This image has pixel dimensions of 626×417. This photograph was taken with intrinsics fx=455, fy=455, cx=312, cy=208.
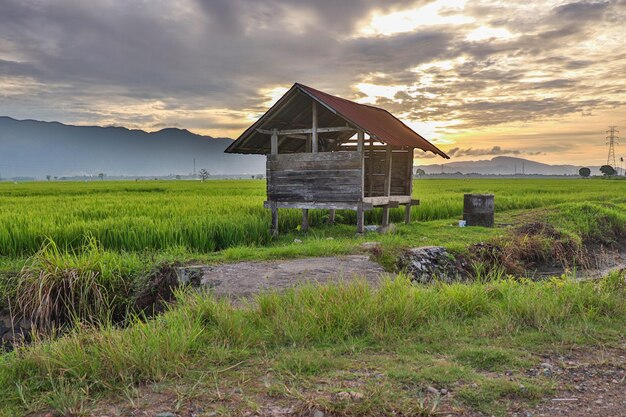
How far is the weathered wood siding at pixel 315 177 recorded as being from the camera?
40.6 feet

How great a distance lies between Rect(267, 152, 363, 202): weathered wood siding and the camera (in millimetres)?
12375

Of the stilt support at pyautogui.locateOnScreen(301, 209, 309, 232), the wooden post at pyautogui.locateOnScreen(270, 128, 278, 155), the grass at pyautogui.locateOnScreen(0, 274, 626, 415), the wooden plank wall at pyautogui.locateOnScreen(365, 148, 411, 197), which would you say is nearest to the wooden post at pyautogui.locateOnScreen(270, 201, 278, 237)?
the stilt support at pyautogui.locateOnScreen(301, 209, 309, 232)

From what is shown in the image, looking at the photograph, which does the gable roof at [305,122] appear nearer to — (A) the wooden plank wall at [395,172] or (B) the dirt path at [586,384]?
(A) the wooden plank wall at [395,172]

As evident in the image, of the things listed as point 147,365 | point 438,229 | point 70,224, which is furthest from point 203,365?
point 438,229

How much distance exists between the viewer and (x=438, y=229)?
47.3 ft

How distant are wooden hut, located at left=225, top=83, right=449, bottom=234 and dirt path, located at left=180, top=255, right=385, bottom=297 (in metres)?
3.32

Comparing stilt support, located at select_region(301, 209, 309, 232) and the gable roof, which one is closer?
the gable roof

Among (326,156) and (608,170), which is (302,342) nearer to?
(326,156)

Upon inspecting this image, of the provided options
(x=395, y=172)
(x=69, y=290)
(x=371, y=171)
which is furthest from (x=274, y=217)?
(x=69, y=290)

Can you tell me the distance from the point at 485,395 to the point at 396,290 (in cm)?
229

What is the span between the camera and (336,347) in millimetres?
4613

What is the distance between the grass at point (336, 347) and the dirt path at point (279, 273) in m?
1.53

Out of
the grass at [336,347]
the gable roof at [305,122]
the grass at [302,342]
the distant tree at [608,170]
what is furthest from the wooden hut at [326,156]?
the distant tree at [608,170]

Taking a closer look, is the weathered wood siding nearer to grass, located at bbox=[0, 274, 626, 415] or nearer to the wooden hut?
the wooden hut
